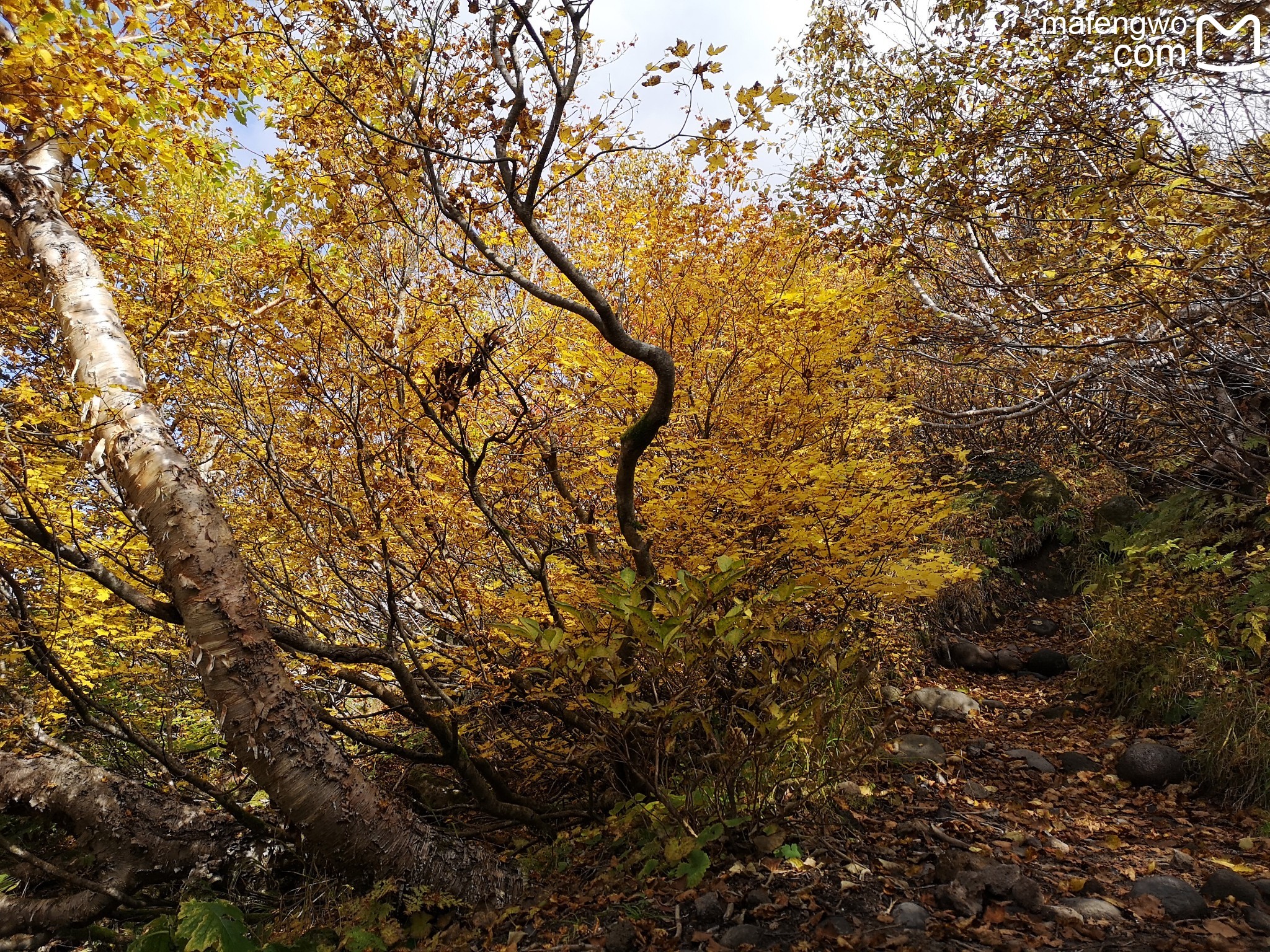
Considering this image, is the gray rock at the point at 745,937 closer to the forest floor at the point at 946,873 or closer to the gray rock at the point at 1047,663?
the forest floor at the point at 946,873

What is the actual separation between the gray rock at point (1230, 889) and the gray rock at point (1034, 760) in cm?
195

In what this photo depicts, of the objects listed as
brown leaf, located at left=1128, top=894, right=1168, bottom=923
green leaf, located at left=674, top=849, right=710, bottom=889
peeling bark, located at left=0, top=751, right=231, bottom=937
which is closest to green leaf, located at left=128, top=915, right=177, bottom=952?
peeling bark, located at left=0, top=751, right=231, bottom=937

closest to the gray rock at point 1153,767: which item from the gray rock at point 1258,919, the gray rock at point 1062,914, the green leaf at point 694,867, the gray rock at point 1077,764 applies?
the gray rock at point 1077,764

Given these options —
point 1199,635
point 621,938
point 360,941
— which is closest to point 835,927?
point 621,938

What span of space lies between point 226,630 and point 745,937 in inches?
102

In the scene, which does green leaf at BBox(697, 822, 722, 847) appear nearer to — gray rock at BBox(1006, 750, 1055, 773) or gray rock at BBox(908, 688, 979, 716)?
gray rock at BBox(1006, 750, 1055, 773)

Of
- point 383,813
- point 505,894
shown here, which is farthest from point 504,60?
point 505,894

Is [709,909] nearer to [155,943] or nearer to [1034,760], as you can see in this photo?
[155,943]

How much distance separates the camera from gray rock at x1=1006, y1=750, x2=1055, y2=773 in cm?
489

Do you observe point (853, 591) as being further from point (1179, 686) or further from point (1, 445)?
point (1, 445)

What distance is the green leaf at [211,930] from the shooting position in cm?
244

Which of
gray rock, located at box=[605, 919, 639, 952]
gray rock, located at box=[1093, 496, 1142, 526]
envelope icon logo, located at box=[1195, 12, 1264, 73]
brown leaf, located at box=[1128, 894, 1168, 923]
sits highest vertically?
envelope icon logo, located at box=[1195, 12, 1264, 73]

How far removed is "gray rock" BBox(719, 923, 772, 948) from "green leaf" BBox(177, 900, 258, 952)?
6.26 feet

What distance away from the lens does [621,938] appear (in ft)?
8.64
